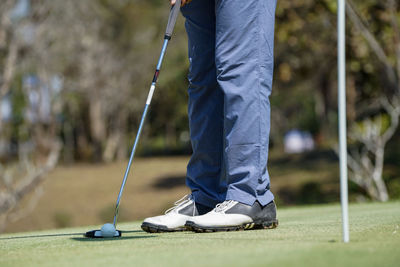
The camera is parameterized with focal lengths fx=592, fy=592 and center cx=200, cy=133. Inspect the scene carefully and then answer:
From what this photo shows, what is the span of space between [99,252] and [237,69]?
4.13 ft

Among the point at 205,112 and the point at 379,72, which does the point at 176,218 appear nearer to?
the point at 205,112

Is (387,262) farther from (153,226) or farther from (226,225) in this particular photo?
(153,226)

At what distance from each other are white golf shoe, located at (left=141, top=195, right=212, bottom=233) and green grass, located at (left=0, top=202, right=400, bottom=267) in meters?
0.27

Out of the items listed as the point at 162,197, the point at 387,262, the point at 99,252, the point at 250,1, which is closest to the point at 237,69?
the point at 250,1

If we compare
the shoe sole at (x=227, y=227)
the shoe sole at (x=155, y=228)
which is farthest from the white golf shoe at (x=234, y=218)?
the shoe sole at (x=155, y=228)

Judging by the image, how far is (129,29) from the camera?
30.5 m

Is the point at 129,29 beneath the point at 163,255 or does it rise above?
above

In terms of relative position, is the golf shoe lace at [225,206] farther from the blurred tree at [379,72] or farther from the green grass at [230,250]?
the blurred tree at [379,72]

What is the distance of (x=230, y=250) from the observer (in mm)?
1994

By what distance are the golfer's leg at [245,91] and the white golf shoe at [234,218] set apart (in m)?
0.04

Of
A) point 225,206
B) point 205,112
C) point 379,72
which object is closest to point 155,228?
point 225,206

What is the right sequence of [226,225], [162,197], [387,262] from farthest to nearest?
[162,197], [226,225], [387,262]

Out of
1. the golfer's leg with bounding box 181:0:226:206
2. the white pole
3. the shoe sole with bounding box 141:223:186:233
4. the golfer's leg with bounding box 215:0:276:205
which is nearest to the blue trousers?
the golfer's leg with bounding box 215:0:276:205

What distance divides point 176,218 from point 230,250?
1.08 m
